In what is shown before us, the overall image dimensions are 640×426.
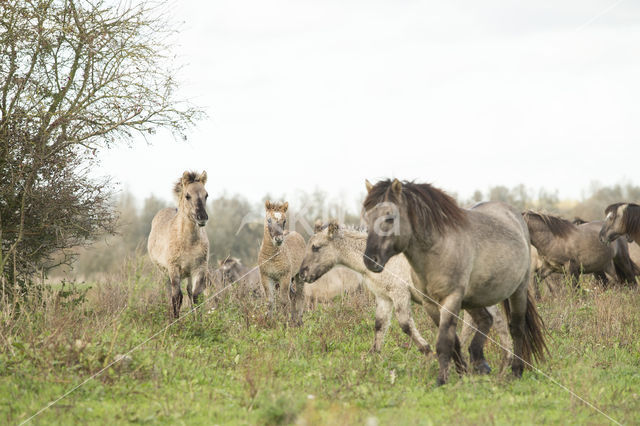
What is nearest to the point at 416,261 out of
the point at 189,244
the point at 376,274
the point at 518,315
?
the point at 518,315

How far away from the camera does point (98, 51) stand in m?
10.5

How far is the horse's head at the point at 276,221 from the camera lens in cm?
1206

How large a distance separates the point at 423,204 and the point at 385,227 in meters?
0.59

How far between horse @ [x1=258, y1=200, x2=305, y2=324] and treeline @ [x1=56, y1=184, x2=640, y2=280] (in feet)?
52.8

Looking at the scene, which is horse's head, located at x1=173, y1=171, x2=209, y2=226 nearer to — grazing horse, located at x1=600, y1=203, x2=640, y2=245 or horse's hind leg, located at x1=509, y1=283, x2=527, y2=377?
horse's hind leg, located at x1=509, y1=283, x2=527, y2=377

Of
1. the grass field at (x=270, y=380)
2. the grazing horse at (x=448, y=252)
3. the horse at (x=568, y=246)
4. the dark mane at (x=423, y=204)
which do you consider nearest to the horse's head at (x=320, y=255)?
the grass field at (x=270, y=380)

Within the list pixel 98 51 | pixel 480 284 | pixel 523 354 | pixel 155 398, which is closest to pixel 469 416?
pixel 480 284

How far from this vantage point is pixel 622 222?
1419 centimetres

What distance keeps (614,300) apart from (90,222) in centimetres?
981

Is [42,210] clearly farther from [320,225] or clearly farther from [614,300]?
[614,300]

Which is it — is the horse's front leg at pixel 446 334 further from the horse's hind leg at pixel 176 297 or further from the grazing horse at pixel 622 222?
the grazing horse at pixel 622 222

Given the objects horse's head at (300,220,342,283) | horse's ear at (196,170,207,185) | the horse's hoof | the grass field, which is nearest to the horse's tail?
the grass field

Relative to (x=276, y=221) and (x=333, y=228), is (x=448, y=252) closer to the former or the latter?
(x=333, y=228)

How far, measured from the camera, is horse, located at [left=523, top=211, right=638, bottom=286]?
16094 millimetres
